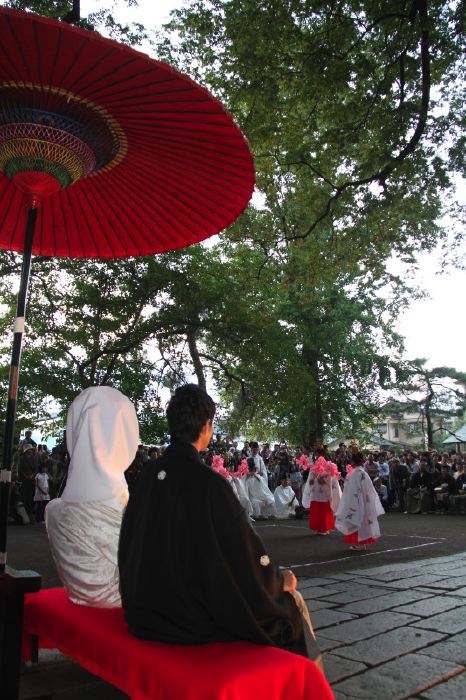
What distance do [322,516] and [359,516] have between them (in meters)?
2.19

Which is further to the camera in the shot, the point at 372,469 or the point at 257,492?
the point at 372,469

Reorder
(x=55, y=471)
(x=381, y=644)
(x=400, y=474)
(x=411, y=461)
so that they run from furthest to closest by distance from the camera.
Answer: (x=411, y=461)
(x=400, y=474)
(x=55, y=471)
(x=381, y=644)

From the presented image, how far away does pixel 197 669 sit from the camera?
6.82 feet

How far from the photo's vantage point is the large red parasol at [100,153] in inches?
85.7

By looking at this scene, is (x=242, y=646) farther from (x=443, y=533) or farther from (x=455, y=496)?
(x=455, y=496)

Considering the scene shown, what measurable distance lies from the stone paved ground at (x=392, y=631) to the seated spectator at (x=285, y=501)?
28.4 feet

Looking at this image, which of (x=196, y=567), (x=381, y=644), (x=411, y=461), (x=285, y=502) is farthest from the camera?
(x=411, y=461)

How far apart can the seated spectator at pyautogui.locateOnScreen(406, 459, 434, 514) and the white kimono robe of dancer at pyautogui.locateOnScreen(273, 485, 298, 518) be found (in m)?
4.03

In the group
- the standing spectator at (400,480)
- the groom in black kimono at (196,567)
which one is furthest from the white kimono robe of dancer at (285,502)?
the groom in black kimono at (196,567)

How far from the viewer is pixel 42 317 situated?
16328 millimetres

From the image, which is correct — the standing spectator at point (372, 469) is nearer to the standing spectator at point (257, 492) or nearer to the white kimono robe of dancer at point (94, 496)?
the standing spectator at point (257, 492)

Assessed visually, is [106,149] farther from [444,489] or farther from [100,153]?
[444,489]

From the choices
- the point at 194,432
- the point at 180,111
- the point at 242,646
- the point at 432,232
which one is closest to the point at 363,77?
the point at 432,232

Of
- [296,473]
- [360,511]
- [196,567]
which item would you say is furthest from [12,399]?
[296,473]
